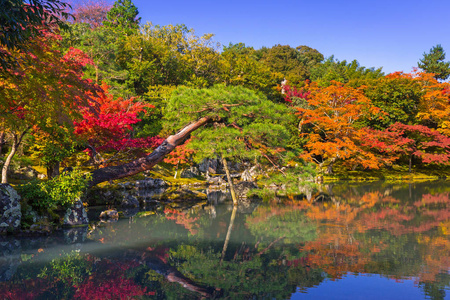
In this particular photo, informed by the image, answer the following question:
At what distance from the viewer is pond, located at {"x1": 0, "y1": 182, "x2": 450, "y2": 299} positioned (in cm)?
404

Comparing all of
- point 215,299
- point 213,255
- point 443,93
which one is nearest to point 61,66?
point 213,255

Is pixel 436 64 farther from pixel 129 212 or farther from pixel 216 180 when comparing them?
pixel 129 212

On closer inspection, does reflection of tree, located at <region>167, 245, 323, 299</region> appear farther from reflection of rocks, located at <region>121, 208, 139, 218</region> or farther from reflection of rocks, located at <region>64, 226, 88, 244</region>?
reflection of rocks, located at <region>121, 208, 139, 218</region>

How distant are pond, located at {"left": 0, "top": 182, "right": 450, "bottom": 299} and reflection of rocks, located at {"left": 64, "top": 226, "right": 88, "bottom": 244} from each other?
0.08ft

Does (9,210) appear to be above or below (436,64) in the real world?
below

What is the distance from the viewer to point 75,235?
24.2 ft

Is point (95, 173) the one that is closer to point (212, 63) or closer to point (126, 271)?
point (126, 271)

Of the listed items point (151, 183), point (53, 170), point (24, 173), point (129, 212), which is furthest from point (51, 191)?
point (151, 183)

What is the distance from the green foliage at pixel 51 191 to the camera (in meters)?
7.73

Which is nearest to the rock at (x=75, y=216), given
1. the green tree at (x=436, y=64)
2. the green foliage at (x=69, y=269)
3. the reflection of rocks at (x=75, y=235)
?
the reflection of rocks at (x=75, y=235)

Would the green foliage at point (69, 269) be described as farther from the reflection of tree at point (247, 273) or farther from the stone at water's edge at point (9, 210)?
the stone at water's edge at point (9, 210)

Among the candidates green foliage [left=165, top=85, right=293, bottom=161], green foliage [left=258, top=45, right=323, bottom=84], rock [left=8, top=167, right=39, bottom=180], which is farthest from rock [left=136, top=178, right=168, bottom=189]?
green foliage [left=258, top=45, right=323, bottom=84]

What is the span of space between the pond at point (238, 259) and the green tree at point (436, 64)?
87.6 feet

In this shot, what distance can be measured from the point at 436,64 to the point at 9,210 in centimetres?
3483
